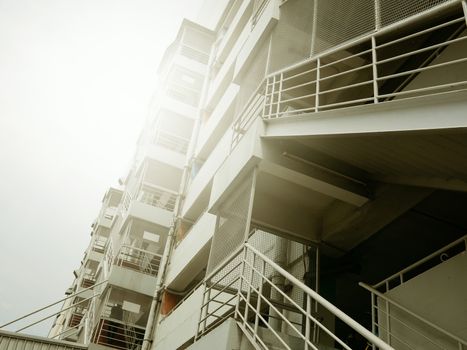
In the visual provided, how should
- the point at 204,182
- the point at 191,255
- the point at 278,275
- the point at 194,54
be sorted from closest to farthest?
1. the point at 278,275
2. the point at 191,255
3. the point at 204,182
4. the point at 194,54

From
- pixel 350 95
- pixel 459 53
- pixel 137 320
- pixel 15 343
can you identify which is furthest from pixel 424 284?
pixel 137 320

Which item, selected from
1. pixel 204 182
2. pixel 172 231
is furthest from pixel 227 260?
pixel 172 231

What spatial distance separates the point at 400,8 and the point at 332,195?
278 centimetres

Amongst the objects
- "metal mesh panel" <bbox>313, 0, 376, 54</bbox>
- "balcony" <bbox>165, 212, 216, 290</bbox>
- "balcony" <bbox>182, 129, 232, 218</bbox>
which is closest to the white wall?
"metal mesh panel" <bbox>313, 0, 376, 54</bbox>

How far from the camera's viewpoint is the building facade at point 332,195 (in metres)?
4.86

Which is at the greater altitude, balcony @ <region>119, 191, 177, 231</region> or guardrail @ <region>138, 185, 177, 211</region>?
guardrail @ <region>138, 185, 177, 211</region>


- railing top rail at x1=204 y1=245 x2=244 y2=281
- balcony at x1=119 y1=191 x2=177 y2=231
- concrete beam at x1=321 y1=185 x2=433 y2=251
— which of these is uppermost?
balcony at x1=119 y1=191 x2=177 y2=231

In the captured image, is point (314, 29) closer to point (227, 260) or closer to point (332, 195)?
point (332, 195)

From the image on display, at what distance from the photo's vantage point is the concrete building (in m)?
4.86

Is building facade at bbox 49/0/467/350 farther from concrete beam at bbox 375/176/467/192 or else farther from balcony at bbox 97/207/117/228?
balcony at bbox 97/207/117/228

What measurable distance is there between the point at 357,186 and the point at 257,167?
Answer: 60.5 inches

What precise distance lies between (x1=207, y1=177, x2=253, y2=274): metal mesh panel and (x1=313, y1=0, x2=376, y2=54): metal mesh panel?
237 centimetres

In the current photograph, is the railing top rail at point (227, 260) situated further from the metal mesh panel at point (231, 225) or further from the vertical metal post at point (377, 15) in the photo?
the vertical metal post at point (377, 15)

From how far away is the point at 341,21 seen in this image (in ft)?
20.9
